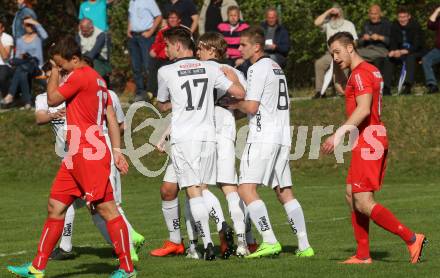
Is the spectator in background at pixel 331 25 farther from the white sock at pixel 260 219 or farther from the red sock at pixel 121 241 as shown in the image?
the red sock at pixel 121 241

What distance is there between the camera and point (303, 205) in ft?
63.4

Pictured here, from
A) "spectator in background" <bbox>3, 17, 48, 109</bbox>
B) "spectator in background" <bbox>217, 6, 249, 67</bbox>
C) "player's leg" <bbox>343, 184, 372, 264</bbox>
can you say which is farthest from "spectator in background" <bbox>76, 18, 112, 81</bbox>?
"player's leg" <bbox>343, 184, 372, 264</bbox>

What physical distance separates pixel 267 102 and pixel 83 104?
241 cm

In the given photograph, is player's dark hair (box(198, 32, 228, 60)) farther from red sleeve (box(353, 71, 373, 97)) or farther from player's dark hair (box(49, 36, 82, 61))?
player's dark hair (box(49, 36, 82, 61))

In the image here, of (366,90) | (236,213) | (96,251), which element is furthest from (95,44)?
(366,90)

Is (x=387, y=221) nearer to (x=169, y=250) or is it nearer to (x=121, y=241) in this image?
(x=121, y=241)

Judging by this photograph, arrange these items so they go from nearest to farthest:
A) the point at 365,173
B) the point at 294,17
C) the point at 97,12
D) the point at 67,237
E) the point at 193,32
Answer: the point at 365,173
the point at 67,237
the point at 193,32
the point at 97,12
the point at 294,17

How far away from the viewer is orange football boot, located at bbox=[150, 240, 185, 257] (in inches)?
529

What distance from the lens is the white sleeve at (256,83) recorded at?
1272 cm

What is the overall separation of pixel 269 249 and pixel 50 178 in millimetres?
12659

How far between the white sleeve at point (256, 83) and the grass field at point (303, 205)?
5.68 ft

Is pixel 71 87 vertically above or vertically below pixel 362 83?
Answer: above

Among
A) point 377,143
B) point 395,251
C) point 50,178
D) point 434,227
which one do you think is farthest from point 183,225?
point 50,178

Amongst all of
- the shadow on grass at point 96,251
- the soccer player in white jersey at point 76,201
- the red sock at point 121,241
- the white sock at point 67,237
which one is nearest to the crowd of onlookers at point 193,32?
the shadow on grass at point 96,251
